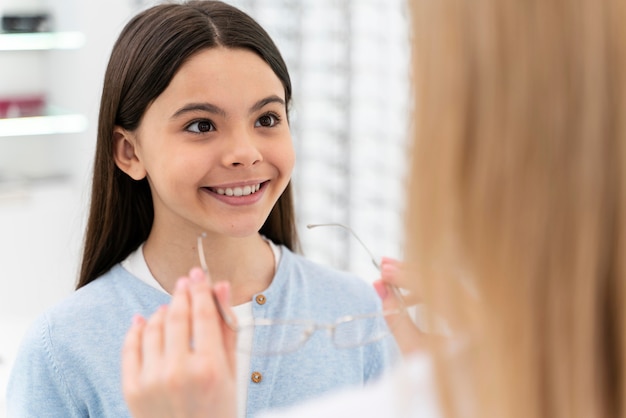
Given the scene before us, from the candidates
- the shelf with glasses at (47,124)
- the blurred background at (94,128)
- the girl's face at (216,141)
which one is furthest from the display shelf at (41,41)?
the girl's face at (216,141)

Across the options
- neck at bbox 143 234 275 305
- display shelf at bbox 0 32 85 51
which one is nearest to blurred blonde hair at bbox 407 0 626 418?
neck at bbox 143 234 275 305

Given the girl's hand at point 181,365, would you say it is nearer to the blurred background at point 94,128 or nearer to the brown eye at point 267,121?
the brown eye at point 267,121

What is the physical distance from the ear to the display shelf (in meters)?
1.78

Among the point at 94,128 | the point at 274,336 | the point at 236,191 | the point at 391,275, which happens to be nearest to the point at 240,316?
the point at 274,336

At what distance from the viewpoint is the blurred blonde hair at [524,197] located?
0.50m

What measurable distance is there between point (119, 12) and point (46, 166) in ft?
2.12

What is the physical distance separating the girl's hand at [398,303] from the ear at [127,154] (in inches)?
14.5

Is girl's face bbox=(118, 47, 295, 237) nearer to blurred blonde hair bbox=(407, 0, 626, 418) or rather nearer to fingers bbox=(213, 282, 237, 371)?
fingers bbox=(213, 282, 237, 371)

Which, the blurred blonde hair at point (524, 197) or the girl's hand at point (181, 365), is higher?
the blurred blonde hair at point (524, 197)

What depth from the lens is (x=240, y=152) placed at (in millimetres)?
1026

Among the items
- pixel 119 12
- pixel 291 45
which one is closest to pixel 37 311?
pixel 119 12

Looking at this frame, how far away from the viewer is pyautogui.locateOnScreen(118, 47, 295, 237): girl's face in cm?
103

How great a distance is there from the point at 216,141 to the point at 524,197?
58 cm

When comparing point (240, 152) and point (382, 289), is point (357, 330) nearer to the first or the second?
point (382, 289)
